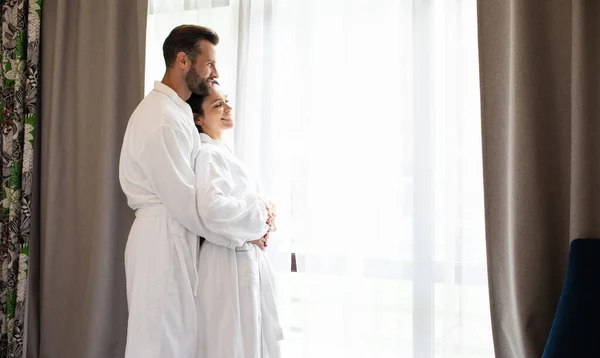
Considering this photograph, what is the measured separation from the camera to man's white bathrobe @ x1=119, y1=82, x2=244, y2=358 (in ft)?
6.20

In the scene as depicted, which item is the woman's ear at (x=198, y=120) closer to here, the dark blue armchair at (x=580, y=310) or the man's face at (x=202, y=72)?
the man's face at (x=202, y=72)

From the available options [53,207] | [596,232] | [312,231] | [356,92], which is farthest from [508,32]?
[53,207]

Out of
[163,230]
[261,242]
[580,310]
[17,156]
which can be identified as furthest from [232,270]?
[17,156]

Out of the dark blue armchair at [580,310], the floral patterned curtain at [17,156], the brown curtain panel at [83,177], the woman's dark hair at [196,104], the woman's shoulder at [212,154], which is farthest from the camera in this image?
the floral patterned curtain at [17,156]

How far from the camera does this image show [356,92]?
243 cm

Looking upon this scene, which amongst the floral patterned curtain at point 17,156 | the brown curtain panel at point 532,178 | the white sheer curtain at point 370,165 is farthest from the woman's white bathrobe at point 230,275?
the floral patterned curtain at point 17,156

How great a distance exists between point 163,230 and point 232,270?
0.29 meters

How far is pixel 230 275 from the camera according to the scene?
6.52 ft

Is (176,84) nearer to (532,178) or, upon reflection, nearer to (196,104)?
(196,104)

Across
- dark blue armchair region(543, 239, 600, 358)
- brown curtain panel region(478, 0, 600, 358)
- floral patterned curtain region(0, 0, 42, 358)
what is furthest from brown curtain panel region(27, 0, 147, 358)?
dark blue armchair region(543, 239, 600, 358)

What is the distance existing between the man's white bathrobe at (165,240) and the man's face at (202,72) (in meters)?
0.17

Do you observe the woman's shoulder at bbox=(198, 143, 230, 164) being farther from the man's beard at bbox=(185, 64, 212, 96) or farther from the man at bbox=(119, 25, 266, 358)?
the man's beard at bbox=(185, 64, 212, 96)

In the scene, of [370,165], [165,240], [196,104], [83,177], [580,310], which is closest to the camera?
[580,310]

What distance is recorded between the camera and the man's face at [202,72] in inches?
84.5
